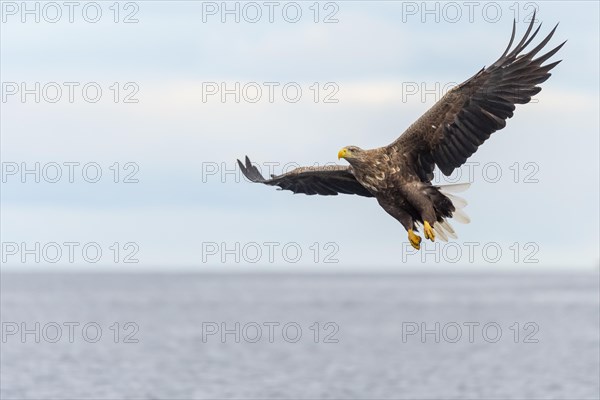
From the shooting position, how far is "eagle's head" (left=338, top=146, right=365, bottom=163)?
16844 millimetres

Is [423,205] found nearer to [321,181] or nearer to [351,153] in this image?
[351,153]

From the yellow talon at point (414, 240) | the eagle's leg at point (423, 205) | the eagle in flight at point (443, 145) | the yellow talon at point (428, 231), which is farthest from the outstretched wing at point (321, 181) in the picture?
the yellow talon at point (428, 231)

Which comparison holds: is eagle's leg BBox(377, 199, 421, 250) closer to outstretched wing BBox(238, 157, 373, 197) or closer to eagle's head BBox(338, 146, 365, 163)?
eagle's head BBox(338, 146, 365, 163)

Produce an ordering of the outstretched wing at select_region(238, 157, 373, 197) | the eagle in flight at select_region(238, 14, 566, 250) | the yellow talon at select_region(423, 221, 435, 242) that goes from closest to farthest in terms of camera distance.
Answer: the yellow talon at select_region(423, 221, 435, 242), the eagle in flight at select_region(238, 14, 566, 250), the outstretched wing at select_region(238, 157, 373, 197)

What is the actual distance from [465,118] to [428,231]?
1873 millimetres

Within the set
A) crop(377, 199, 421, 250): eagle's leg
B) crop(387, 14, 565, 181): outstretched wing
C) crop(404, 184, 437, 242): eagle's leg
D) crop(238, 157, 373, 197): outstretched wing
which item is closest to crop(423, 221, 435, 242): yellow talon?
crop(404, 184, 437, 242): eagle's leg

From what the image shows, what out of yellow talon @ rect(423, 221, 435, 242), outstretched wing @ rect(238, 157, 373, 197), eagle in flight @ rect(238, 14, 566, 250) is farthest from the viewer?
outstretched wing @ rect(238, 157, 373, 197)

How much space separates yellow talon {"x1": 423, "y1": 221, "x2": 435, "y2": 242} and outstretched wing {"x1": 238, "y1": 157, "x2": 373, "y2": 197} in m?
1.67

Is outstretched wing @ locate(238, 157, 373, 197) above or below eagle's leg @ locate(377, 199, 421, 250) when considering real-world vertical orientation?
above

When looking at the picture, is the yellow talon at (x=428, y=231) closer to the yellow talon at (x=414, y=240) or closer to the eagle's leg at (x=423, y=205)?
the eagle's leg at (x=423, y=205)

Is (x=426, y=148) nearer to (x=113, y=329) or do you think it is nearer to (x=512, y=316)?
(x=113, y=329)

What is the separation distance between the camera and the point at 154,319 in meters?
115

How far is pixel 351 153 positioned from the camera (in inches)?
665

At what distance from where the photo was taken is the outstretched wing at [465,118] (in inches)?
658
